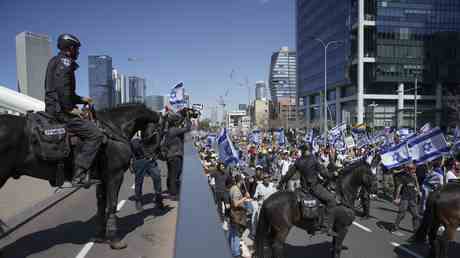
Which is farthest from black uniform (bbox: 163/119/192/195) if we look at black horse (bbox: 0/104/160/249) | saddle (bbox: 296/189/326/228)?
saddle (bbox: 296/189/326/228)

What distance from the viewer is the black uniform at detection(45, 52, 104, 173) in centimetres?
409

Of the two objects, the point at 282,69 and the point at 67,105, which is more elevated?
the point at 282,69

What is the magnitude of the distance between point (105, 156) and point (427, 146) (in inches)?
409

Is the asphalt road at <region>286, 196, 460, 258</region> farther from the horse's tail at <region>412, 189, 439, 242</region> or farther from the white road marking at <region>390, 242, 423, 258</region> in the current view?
the horse's tail at <region>412, 189, 439, 242</region>

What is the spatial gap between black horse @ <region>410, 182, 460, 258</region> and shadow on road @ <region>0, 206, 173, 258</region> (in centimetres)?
610

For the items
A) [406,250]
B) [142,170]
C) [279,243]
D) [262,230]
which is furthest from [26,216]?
[406,250]

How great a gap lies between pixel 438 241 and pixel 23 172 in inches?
327

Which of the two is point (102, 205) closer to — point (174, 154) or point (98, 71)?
point (174, 154)

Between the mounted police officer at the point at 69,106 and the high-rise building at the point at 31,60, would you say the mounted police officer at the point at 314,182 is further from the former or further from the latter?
the high-rise building at the point at 31,60

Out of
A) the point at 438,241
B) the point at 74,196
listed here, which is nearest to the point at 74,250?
the point at 74,196

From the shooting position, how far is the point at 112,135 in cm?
462

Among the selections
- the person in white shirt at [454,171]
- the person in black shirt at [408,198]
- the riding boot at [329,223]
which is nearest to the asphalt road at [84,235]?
the riding boot at [329,223]

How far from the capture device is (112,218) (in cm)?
437

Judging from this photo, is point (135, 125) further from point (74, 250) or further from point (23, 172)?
point (74, 250)
